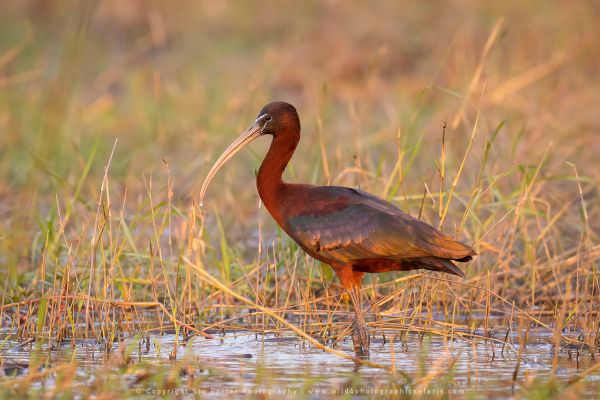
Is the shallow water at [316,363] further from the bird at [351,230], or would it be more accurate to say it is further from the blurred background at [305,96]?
the blurred background at [305,96]

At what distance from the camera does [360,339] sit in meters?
5.91

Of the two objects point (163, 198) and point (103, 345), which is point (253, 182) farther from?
point (103, 345)

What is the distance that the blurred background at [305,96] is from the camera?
8.27m

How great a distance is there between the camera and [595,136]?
1070cm

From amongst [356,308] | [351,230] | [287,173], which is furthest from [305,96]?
[356,308]

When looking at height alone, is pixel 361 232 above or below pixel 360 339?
above

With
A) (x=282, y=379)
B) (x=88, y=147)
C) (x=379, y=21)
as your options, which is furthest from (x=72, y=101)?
(x=282, y=379)

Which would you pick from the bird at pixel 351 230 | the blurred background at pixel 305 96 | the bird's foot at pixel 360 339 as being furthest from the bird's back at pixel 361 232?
the blurred background at pixel 305 96

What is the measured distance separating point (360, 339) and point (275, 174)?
1.01 m

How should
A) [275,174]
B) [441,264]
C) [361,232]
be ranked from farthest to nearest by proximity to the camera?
1. [275,174]
2. [361,232]
3. [441,264]

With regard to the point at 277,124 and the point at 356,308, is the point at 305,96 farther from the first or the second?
the point at 356,308

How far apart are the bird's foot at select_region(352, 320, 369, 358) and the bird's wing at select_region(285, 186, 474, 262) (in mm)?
347

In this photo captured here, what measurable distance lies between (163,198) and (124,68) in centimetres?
567

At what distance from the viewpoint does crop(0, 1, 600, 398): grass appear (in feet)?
19.7
